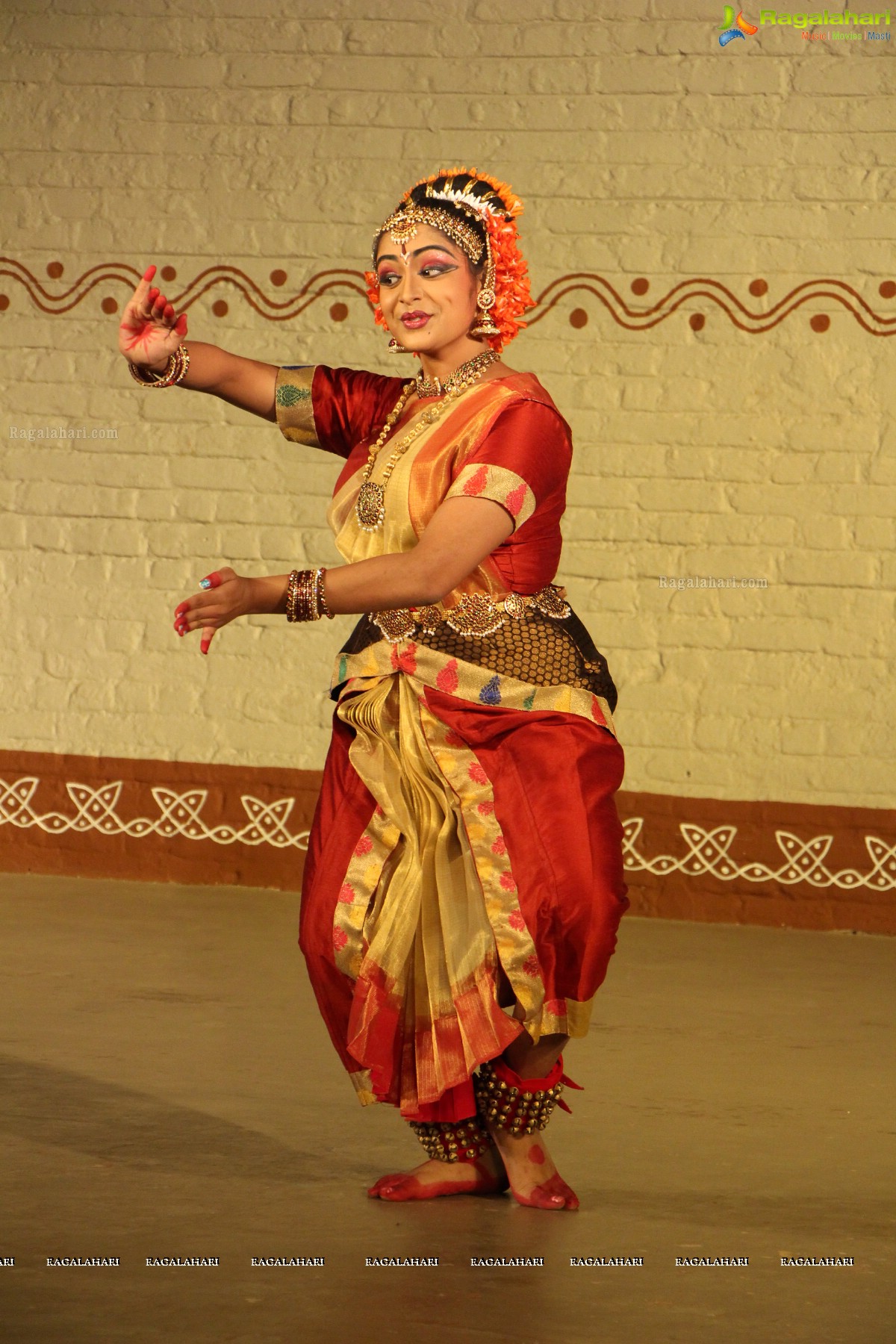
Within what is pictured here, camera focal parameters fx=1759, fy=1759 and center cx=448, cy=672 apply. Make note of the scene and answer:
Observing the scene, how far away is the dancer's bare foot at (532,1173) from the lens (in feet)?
8.44

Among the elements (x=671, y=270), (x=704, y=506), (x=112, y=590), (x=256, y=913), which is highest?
(x=671, y=270)

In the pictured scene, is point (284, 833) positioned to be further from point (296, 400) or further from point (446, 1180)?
point (446, 1180)

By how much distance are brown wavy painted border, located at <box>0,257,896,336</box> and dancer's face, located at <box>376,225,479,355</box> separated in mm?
2469

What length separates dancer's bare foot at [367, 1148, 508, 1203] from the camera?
258 cm

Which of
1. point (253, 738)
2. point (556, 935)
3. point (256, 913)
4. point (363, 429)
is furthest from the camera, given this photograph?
point (253, 738)

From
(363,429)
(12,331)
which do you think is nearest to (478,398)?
(363,429)

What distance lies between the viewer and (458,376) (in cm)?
270

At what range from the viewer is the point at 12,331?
543 cm

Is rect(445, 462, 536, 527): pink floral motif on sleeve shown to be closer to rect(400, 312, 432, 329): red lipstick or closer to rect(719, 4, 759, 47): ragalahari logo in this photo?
rect(400, 312, 432, 329): red lipstick

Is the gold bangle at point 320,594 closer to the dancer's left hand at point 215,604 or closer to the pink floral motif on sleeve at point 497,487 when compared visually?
the dancer's left hand at point 215,604

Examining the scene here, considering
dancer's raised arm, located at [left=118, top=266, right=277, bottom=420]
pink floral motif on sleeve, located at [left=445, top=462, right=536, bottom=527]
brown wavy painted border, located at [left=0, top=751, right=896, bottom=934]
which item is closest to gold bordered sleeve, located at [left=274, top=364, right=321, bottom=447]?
dancer's raised arm, located at [left=118, top=266, right=277, bottom=420]

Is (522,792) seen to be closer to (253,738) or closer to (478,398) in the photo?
(478,398)

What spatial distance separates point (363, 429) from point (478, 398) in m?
0.27

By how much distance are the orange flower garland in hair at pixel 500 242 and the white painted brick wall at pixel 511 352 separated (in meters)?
2.36
